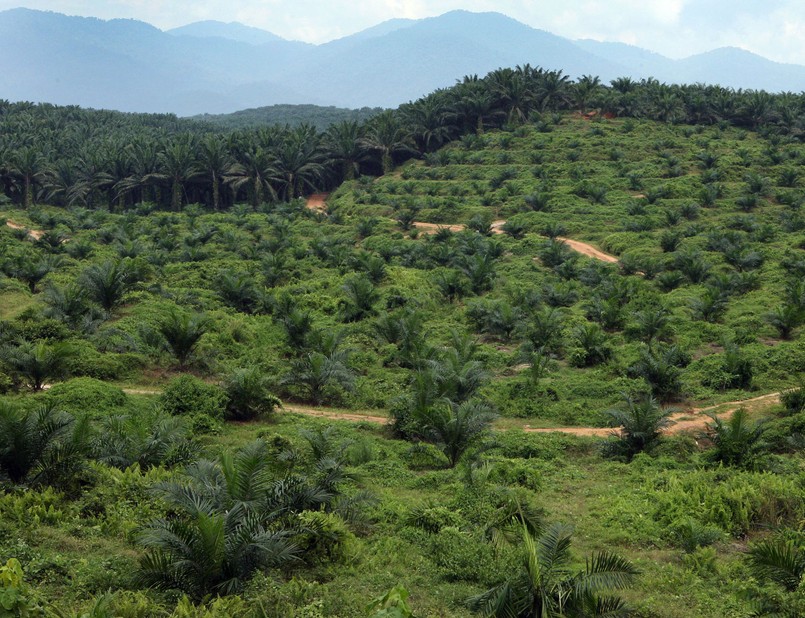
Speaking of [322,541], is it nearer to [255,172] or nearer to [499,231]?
[499,231]

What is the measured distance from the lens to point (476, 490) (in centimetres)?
1214

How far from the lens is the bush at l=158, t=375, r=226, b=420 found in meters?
16.8

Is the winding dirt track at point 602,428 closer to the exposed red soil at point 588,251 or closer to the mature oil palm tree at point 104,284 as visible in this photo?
the mature oil palm tree at point 104,284

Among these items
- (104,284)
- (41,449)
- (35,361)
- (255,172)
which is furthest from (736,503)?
(255,172)

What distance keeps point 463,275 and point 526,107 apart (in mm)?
40784

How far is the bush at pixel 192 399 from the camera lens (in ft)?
55.0

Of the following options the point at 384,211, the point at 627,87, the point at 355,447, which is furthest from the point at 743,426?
the point at 627,87

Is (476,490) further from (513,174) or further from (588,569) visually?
(513,174)

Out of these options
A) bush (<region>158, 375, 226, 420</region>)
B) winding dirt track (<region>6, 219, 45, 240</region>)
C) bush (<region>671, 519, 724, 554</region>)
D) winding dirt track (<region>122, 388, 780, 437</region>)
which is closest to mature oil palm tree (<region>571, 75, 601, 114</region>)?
winding dirt track (<region>6, 219, 45, 240</region>)

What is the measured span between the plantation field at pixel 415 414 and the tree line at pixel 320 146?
15194 mm


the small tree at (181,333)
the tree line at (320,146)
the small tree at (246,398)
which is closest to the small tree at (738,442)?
the small tree at (246,398)

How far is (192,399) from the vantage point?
17.0 m

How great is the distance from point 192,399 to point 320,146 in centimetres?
5089

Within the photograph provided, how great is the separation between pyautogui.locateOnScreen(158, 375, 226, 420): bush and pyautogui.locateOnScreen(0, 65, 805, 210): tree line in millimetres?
43261
